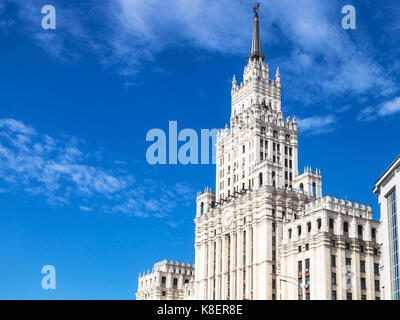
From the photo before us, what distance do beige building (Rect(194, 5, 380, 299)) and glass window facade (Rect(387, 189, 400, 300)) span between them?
31.2 meters

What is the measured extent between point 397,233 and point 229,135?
295 ft

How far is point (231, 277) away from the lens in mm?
139375

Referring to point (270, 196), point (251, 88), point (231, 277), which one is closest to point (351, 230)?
point (270, 196)

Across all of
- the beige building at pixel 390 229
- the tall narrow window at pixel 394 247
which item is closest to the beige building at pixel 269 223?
the beige building at pixel 390 229

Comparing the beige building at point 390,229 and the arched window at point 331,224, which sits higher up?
the arched window at point 331,224

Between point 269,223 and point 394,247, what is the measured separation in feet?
189

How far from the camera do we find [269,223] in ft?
441

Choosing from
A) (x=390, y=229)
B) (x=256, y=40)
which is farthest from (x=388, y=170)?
(x=256, y=40)

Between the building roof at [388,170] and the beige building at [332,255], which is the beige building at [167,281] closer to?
the beige building at [332,255]

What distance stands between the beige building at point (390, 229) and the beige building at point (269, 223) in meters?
29.0

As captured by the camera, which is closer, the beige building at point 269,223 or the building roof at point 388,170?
the building roof at point 388,170

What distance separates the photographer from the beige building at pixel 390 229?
3022 inches

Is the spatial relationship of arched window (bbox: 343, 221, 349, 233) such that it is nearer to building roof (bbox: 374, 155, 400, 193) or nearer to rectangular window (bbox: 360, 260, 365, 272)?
rectangular window (bbox: 360, 260, 365, 272)
